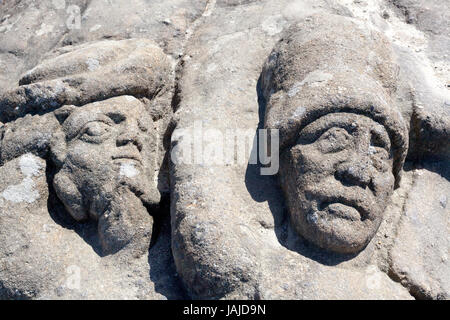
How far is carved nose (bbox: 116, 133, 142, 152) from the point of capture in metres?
2.81

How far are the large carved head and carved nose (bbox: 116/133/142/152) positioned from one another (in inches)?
31.3

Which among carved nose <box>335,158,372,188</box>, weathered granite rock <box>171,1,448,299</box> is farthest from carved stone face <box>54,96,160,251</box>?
carved nose <box>335,158,372,188</box>

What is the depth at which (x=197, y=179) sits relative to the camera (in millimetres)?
2633

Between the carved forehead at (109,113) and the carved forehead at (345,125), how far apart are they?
1088 mm

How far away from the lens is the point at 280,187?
2.75m

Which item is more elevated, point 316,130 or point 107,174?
point 316,130

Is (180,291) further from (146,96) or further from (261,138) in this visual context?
(146,96)

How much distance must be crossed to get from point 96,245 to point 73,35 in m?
2.02

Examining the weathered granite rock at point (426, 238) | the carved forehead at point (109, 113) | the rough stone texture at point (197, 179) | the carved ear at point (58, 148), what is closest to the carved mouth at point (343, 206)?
the rough stone texture at point (197, 179)

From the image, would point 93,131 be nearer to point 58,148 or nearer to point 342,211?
point 58,148

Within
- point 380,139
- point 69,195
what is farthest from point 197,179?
point 380,139

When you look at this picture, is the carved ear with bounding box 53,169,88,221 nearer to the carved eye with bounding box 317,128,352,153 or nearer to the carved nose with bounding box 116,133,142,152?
the carved nose with bounding box 116,133,142,152

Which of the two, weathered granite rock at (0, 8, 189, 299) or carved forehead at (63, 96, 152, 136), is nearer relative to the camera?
weathered granite rock at (0, 8, 189, 299)

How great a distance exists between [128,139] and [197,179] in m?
0.51
